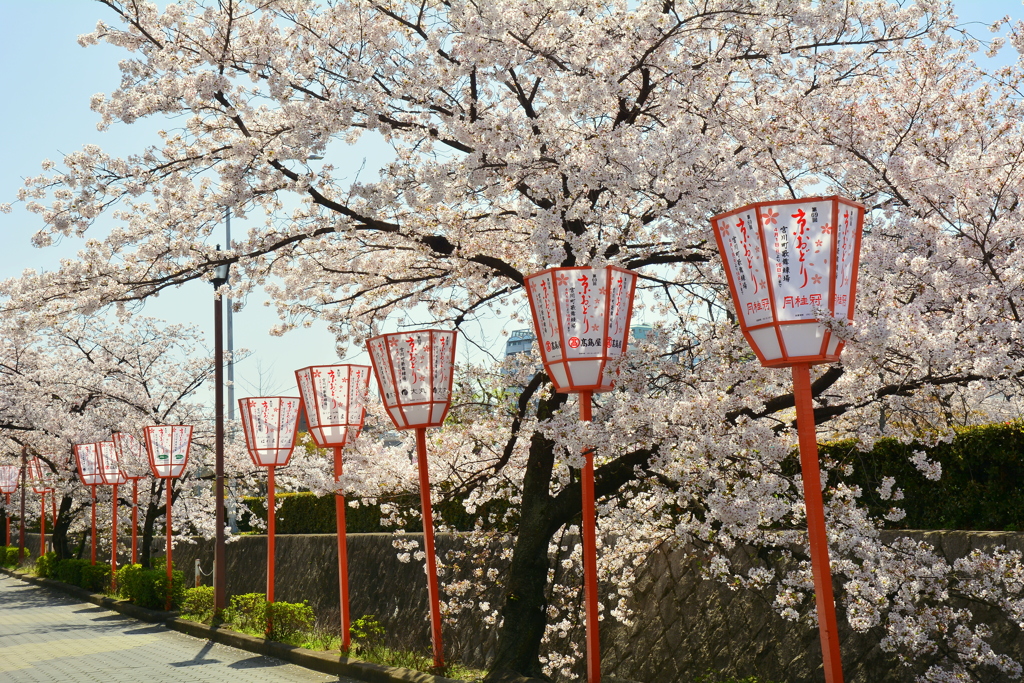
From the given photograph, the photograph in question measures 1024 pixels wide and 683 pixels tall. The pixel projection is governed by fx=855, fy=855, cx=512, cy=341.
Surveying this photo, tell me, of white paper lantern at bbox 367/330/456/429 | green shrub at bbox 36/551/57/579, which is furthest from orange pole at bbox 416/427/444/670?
green shrub at bbox 36/551/57/579

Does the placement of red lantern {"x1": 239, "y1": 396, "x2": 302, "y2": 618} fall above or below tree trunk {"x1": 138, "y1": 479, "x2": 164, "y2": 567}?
above

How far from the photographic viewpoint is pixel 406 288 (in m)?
9.68

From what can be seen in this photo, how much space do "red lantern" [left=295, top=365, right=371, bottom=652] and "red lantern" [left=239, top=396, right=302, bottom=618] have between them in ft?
6.18

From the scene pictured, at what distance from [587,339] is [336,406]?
181 inches

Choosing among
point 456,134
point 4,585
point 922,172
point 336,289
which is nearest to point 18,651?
point 336,289

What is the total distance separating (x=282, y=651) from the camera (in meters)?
10.2

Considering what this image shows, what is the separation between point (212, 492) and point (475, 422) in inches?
507

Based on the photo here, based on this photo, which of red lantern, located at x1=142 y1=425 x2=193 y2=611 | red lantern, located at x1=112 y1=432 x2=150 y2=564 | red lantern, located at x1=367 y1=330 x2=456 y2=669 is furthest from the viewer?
red lantern, located at x1=112 y1=432 x2=150 y2=564

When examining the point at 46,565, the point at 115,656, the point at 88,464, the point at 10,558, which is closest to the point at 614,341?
the point at 115,656

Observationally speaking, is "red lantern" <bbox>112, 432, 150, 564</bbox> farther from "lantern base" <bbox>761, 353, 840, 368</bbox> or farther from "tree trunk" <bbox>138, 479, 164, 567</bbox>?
"lantern base" <bbox>761, 353, 840, 368</bbox>

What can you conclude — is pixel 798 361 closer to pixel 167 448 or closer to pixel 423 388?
pixel 423 388

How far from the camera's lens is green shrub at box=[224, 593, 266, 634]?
38.2ft

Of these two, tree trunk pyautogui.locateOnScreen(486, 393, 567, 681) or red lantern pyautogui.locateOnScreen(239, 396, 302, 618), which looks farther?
red lantern pyautogui.locateOnScreen(239, 396, 302, 618)

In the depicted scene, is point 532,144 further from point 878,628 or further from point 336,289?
point 878,628
